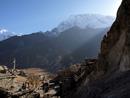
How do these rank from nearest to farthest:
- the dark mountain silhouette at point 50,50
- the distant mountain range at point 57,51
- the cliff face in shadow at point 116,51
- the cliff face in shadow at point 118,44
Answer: the cliff face in shadow at point 116,51
the cliff face in shadow at point 118,44
the distant mountain range at point 57,51
the dark mountain silhouette at point 50,50

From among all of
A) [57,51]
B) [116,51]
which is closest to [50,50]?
[57,51]

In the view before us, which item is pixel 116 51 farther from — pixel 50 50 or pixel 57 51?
pixel 50 50

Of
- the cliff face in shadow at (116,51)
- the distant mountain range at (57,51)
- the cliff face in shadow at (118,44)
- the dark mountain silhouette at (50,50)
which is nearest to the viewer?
the cliff face in shadow at (116,51)

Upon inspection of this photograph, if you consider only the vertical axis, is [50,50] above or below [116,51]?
below

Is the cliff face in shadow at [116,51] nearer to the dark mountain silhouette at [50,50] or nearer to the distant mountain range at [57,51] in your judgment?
the distant mountain range at [57,51]

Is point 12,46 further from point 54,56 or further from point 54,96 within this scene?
point 54,96

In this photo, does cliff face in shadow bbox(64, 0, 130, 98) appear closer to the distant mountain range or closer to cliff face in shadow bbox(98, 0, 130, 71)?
cliff face in shadow bbox(98, 0, 130, 71)

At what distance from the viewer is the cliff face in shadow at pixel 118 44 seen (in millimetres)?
19812

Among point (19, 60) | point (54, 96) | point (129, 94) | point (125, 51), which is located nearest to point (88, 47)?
point (19, 60)

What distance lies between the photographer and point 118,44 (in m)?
22.6

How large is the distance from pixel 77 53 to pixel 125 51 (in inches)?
3444

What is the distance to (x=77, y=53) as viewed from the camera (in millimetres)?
Result: 106875

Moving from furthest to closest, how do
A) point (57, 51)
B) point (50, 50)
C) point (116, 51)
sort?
point (50, 50)
point (57, 51)
point (116, 51)

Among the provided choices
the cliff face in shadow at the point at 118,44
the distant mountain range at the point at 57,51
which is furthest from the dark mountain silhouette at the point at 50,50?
the cliff face in shadow at the point at 118,44
